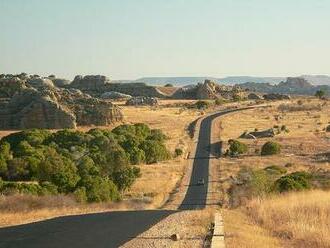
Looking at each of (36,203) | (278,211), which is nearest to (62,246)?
(278,211)

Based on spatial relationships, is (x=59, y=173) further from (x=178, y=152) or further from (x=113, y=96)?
(x=113, y=96)

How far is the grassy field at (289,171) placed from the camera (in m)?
15.8

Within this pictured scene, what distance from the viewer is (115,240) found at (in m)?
15.4

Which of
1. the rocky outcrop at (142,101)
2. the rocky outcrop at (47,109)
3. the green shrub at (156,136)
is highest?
the rocky outcrop at (47,109)

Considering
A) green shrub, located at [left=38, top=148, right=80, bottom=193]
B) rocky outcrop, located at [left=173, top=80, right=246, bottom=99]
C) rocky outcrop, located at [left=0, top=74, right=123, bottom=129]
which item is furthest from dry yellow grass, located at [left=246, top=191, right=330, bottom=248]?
rocky outcrop, located at [left=173, top=80, right=246, bottom=99]

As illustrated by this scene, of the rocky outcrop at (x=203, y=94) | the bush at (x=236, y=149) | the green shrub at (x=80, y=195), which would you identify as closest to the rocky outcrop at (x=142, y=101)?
the rocky outcrop at (x=203, y=94)

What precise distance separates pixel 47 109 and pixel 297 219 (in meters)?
65.6

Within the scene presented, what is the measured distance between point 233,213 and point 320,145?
56.6 meters

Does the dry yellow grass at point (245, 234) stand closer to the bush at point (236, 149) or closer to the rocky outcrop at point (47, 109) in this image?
the bush at point (236, 149)

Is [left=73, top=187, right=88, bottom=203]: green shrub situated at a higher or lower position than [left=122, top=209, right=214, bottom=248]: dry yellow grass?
lower

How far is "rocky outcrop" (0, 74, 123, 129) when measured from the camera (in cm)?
8019

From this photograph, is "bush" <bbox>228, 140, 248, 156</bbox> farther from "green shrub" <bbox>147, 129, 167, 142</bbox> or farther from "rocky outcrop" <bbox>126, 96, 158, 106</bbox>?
"rocky outcrop" <bbox>126, 96, 158, 106</bbox>

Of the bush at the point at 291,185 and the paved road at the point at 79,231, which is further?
the bush at the point at 291,185

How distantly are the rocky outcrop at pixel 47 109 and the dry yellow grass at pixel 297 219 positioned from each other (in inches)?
2367
